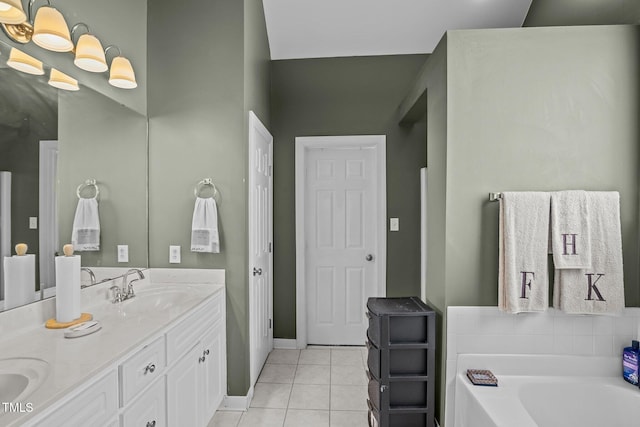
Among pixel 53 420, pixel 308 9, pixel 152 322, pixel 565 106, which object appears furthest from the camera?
pixel 308 9

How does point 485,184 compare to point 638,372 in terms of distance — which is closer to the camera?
point 638,372

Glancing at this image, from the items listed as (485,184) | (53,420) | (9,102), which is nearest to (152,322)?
(53,420)

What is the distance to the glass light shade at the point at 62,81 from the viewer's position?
1713 millimetres

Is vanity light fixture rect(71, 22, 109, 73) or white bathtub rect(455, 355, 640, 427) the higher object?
vanity light fixture rect(71, 22, 109, 73)

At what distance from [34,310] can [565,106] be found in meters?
2.91

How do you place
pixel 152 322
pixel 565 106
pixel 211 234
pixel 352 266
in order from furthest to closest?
pixel 352 266, pixel 211 234, pixel 565 106, pixel 152 322

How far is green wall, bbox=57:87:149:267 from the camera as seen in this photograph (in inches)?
70.8

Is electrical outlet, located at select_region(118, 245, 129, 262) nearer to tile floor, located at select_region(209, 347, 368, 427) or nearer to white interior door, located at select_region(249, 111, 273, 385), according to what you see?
white interior door, located at select_region(249, 111, 273, 385)

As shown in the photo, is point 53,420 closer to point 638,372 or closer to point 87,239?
point 87,239

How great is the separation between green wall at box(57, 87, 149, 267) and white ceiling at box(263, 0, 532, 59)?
1.63 metres

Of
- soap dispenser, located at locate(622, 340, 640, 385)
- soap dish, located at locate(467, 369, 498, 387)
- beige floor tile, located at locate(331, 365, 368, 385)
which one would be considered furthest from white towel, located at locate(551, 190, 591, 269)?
beige floor tile, located at locate(331, 365, 368, 385)

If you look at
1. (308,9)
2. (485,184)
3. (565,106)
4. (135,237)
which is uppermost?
(308,9)

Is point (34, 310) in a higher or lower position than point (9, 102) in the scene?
lower

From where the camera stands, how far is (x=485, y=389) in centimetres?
175
